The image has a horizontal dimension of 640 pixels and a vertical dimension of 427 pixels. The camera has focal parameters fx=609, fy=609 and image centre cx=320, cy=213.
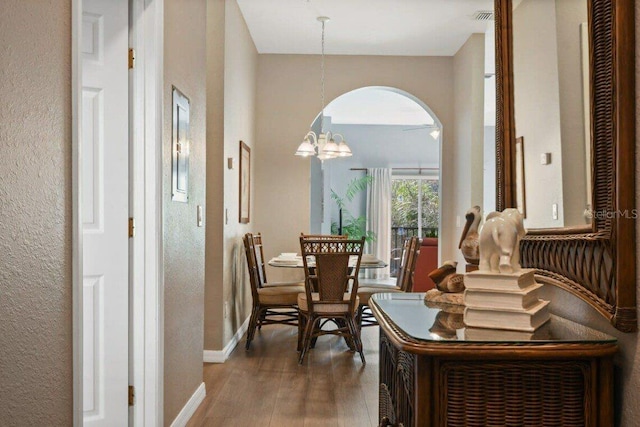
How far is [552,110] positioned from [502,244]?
1.33 ft

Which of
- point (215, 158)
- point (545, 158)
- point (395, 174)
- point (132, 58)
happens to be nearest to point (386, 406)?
point (545, 158)

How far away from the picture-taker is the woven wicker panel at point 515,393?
1342mm

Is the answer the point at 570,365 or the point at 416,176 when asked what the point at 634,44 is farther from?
the point at 416,176

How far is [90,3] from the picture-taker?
2559 millimetres

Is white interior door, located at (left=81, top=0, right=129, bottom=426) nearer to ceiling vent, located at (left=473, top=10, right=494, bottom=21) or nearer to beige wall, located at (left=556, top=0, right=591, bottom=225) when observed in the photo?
beige wall, located at (left=556, top=0, right=591, bottom=225)

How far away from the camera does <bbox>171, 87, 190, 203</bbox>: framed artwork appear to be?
2.98 meters

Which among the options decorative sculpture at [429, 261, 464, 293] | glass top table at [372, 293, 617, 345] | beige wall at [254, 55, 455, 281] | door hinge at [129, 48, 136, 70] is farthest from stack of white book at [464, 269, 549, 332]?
beige wall at [254, 55, 455, 281]

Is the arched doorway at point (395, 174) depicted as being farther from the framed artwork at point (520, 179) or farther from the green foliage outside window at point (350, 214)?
Result: the framed artwork at point (520, 179)

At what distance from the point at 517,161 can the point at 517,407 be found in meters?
0.82

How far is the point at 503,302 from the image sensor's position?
4.81ft

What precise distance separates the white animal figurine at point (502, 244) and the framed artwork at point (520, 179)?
0.29 m

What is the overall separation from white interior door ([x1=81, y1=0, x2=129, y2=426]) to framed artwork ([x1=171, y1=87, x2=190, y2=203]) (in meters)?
0.37

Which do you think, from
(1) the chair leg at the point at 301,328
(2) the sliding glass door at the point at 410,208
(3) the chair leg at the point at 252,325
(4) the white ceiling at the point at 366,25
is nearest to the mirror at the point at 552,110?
(1) the chair leg at the point at 301,328

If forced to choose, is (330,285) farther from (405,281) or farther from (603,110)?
(603,110)
